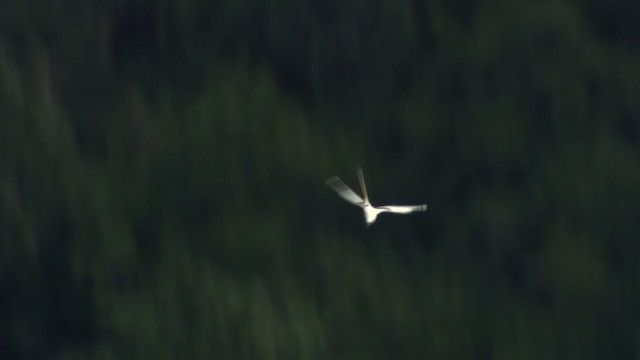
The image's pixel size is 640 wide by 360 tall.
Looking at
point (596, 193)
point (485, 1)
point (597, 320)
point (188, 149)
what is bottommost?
point (597, 320)

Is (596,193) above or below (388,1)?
below

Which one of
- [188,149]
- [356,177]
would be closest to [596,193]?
[356,177]

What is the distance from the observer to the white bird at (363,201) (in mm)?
7363

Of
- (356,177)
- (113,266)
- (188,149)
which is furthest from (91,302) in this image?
(356,177)

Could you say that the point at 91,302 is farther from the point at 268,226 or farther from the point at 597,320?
the point at 597,320

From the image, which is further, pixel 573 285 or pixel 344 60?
pixel 344 60

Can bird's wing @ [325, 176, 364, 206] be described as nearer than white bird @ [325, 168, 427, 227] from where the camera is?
No

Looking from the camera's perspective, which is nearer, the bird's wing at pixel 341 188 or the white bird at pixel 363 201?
the white bird at pixel 363 201

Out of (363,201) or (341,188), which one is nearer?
(363,201)

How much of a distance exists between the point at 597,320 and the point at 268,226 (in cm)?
170

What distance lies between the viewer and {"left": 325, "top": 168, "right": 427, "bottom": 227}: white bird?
7.36 meters

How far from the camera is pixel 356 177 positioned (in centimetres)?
830

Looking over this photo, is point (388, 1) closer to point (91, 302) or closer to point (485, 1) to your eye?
point (485, 1)

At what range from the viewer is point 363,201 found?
292 inches
